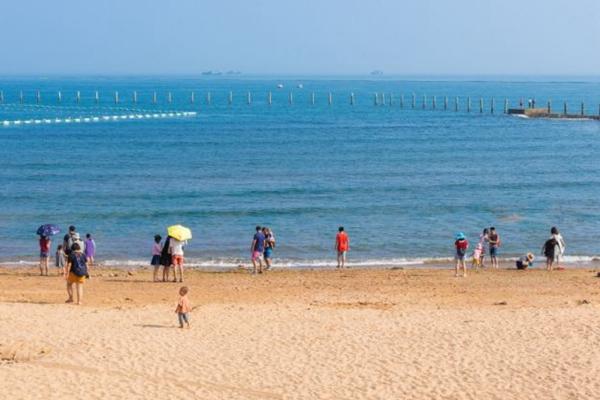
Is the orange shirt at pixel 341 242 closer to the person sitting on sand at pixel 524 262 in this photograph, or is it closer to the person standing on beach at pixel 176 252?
the person sitting on sand at pixel 524 262

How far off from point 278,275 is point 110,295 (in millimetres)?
5823

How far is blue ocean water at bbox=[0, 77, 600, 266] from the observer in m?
33.9

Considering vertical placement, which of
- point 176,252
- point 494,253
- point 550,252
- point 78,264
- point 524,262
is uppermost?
point 78,264

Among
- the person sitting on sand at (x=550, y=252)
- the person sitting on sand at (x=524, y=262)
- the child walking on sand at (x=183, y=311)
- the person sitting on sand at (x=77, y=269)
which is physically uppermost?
the person sitting on sand at (x=77, y=269)

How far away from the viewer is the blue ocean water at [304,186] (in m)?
33.9

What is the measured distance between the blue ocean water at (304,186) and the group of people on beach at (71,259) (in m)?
2.99

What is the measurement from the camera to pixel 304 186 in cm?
4841

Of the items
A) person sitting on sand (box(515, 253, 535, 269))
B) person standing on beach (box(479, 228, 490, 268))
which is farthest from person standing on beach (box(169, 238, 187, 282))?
person sitting on sand (box(515, 253, 535, 269))

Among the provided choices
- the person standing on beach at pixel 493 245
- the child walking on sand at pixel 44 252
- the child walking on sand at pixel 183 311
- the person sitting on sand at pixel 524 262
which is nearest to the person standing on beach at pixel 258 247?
the child walking on sand at pixel 44 252

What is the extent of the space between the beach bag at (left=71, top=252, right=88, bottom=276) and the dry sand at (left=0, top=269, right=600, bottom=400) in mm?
810

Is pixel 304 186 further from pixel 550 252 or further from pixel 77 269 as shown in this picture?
pixel 77 269

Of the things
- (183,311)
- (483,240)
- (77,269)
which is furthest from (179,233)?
(483,240)

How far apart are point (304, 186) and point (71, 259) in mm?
28748

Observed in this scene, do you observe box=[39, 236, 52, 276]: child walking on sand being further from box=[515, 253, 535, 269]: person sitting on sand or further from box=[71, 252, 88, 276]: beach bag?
box=[515, 253, 535, 269]: person sitting on sand
